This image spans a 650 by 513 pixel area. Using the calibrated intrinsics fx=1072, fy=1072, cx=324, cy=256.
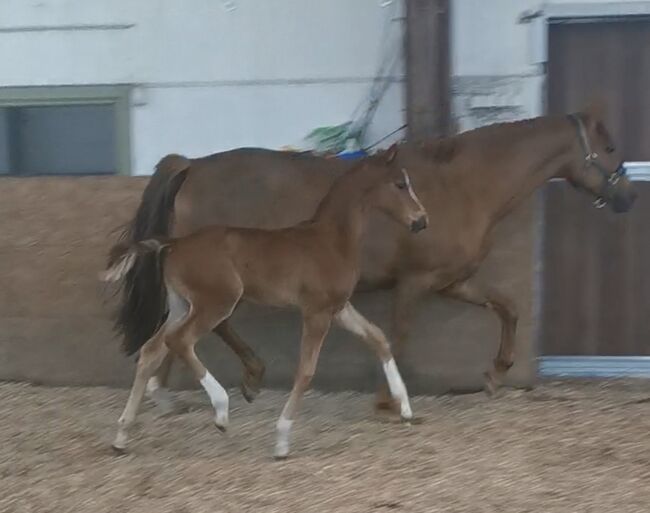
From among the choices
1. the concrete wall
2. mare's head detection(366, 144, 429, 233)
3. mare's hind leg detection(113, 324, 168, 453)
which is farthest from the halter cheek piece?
mare's hind leg detection(113, 324, 168, 453)

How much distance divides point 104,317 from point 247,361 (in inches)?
42.4

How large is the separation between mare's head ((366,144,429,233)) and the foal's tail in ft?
3.15

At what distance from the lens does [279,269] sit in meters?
4.74

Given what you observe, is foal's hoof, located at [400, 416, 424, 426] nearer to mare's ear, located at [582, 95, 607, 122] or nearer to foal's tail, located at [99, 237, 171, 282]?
foal's tail, located at [99, 237, 171, 282]

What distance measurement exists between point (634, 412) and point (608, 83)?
2.12 metres

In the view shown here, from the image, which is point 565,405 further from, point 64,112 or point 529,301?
point 64,112

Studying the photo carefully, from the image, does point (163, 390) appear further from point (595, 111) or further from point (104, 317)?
point (595, 111)

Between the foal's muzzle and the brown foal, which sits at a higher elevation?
the foal's muzzle

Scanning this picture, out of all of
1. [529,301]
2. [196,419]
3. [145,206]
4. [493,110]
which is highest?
[493,110]

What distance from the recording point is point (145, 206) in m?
5.61

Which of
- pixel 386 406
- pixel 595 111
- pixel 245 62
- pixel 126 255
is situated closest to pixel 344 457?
pixel 386 406

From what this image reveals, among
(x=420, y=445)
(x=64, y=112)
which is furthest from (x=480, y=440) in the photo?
(x=64, y=112)

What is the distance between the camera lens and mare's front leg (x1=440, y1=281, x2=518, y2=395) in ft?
18.9

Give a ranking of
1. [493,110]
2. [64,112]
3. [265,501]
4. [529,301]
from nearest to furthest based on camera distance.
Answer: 1. [265,501]
2. [529,301]
3. [493,110]
4. [64,112]
